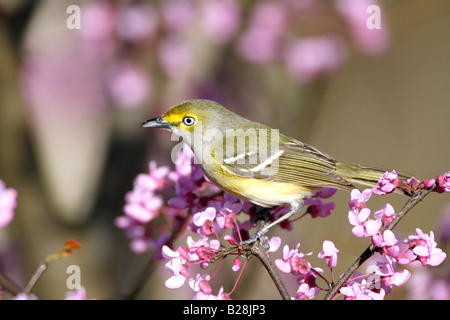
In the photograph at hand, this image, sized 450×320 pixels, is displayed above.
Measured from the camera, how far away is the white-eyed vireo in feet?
7.72

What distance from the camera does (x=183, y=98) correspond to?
4043mm

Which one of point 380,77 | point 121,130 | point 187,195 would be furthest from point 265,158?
point 380,77

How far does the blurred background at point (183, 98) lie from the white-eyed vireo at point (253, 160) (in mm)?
389

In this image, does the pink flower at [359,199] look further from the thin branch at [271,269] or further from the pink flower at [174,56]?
the pink flower at [174,56]

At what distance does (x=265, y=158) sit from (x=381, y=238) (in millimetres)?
1078

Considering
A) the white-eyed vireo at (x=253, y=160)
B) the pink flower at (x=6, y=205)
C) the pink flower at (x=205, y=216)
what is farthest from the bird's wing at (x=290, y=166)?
the pink flower at (x=6, y=205)

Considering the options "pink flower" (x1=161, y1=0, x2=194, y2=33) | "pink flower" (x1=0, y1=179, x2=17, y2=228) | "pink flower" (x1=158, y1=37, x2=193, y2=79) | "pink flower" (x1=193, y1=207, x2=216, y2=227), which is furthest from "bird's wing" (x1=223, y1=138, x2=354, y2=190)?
"pink flower" (x1=161, y1=0, x2=194, y2=33)

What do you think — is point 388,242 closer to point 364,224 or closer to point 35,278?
point 364,224

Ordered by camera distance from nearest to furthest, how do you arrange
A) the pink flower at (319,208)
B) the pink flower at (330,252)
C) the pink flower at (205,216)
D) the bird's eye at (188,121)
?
the pink flower at (330,252) < the pink flower at (205,216) < the pink flower at (319,208) < the bird's eye at (188,121)

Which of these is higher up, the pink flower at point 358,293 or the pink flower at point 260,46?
the pink flower at point 260,46

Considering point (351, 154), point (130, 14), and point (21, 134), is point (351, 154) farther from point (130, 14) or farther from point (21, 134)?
point (21, 134)

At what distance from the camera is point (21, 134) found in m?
2.81

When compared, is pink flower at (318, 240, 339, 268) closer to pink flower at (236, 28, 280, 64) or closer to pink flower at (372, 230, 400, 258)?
pink flower at (372, 230, 400, 258)

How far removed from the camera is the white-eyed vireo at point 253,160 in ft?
7.72
